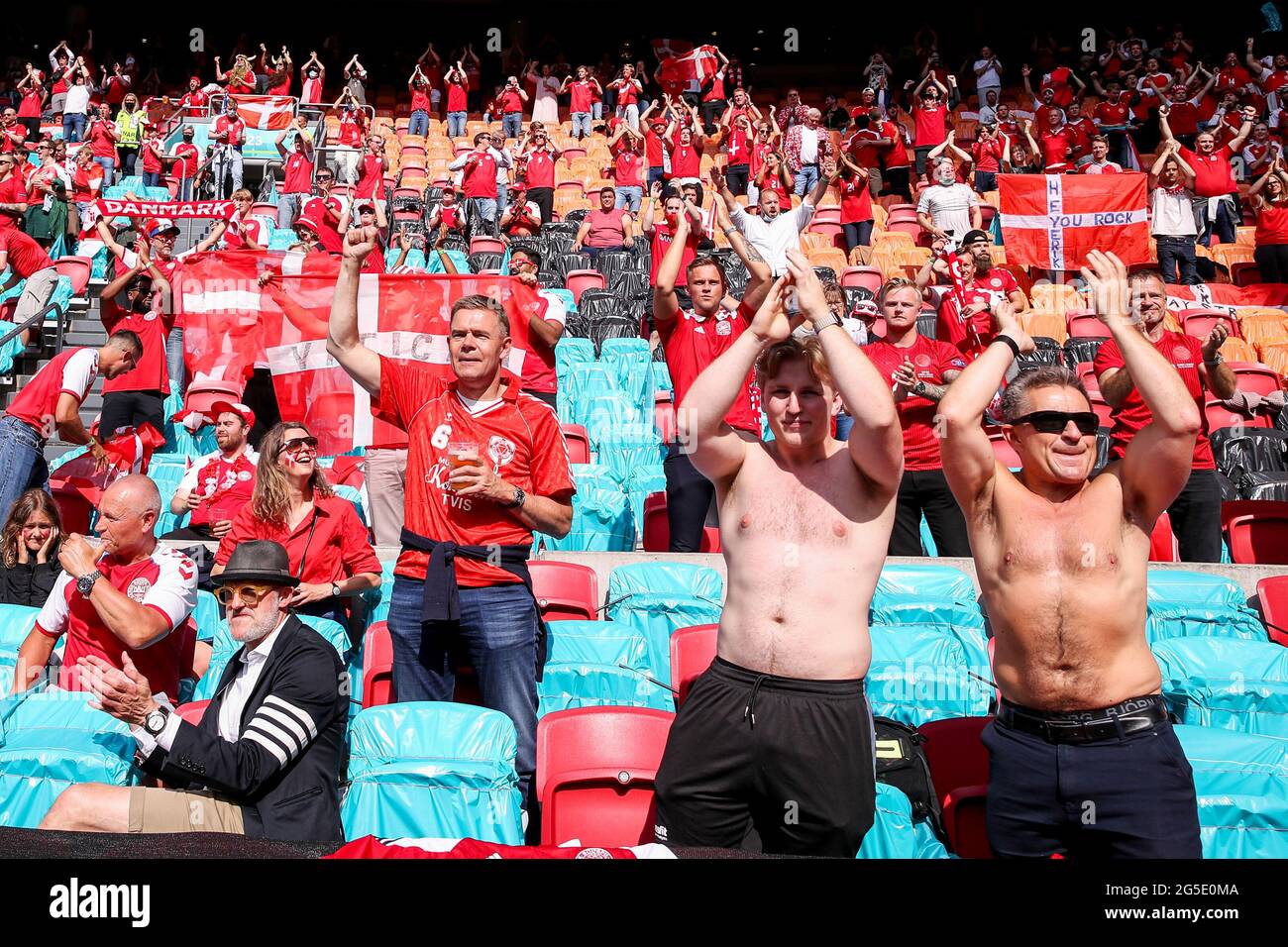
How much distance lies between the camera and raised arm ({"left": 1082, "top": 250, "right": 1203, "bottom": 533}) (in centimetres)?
286

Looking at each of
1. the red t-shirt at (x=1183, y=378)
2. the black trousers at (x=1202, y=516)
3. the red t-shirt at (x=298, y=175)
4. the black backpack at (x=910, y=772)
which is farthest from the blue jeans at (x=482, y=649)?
the red t-shirt at (x=298, y=175)

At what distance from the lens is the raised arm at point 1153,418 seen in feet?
9.38

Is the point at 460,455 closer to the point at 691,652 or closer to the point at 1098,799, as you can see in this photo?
the point at 691,652

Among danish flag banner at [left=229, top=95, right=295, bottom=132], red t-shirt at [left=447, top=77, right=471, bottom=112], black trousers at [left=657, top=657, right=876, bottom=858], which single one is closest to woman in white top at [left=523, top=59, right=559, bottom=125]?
red t-shirt at [left=447, top=77, right=471, bottom=112]

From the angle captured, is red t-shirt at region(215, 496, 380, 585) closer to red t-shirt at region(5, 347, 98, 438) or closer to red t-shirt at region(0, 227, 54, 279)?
red t-shirt at region(5, 347, 98, 438)

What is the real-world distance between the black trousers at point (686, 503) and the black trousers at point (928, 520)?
0.99 meters

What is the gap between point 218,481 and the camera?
234 inches

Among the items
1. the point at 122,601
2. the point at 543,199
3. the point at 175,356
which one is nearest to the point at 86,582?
the point at 122,601

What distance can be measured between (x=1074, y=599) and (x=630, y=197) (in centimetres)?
1183

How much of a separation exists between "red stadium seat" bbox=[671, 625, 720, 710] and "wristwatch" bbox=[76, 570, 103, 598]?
6.73ft

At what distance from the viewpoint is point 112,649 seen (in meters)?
3.92

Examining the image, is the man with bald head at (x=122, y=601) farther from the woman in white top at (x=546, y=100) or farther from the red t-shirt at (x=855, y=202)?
the woman in white top at (x=546, y=100)
